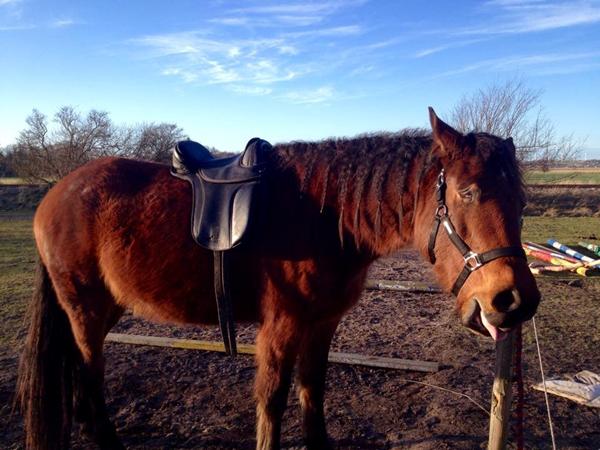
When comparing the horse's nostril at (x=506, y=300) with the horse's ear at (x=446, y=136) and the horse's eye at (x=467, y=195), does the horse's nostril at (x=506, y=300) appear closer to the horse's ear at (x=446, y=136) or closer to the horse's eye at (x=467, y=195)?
the horse's eye at (x=467, y=195)

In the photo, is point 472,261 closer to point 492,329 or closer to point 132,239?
point 492,329

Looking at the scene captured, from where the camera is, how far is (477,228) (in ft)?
6.31

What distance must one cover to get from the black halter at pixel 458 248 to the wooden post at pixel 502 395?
73cm

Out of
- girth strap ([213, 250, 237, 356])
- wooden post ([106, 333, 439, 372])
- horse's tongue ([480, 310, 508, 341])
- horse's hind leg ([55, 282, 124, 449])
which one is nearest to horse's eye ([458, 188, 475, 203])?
horse's tongue ([480, 310, 508, 341])

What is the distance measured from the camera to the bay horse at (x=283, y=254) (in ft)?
6.46

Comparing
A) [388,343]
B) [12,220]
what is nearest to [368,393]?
[388,343]

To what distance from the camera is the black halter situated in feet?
6.07

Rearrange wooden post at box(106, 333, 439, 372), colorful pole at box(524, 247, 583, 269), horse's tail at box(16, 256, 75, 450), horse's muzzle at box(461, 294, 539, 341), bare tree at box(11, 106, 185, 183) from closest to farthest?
horse's muzzle at box(461, 294, 539, 341), horse's tail at box(16, 256, 75, 450), wooden post at box(106, 333, 439, 372), colorful pole at box(524, 247, 583, 269), bare tree at box(11, 106, 185, 183)

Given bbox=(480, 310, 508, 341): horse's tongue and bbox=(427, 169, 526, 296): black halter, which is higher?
bbox=(427, 169, 526, 296): black halter

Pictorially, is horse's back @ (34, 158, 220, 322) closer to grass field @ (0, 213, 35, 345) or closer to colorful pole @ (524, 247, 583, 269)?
grass field @ (0, 213, 35, 345)

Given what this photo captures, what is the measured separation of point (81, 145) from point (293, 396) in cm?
2437

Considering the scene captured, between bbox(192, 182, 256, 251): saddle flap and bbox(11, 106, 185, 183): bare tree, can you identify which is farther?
bbox(11, 106, 185, 183): bare tree

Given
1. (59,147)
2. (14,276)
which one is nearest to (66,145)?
(59,147)

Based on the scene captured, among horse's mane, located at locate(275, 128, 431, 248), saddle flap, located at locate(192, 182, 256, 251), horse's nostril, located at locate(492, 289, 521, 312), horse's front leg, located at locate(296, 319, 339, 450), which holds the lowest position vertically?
horse's front leg, located at locate(296, 319, 339, 450)
